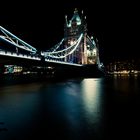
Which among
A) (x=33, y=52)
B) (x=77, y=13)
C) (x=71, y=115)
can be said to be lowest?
(x=71, y=115)

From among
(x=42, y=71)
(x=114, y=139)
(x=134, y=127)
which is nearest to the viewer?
(x=114, y=139)

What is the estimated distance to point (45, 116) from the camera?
9570 millimetres

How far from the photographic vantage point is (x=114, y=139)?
627 centimetres

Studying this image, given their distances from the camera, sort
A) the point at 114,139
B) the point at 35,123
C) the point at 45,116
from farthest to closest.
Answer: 1. the point at 45,116
2. the point at 35,123
3. the point at 114,139

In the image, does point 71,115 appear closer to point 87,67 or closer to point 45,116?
point 45,116

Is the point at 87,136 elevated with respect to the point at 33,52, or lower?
lower

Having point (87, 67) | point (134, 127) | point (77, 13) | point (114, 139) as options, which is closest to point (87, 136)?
point (114, 139)

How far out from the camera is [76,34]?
6706 centimetres

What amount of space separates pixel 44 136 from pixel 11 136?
2.80 ft

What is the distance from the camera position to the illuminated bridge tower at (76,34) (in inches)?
2435

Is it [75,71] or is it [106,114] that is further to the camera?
[75,71]

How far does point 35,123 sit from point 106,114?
10.0ft

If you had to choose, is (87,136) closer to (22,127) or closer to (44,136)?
(44,136)

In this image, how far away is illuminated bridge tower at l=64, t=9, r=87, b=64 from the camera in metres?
61.8
